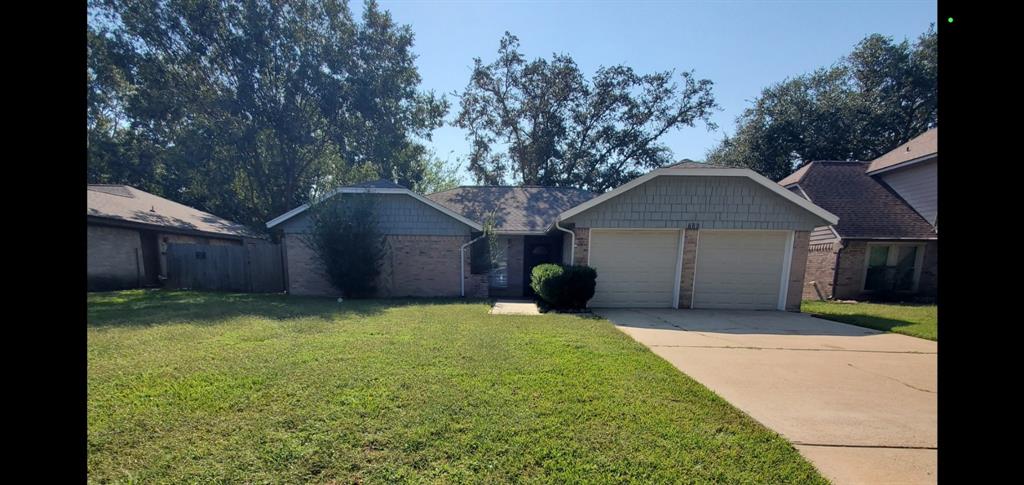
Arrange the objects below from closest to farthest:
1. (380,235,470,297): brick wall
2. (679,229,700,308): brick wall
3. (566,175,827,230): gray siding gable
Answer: (566,175,827,230): gray siding gable < (679,229,700,308): brick wall < (380,235,470,297): brick wall

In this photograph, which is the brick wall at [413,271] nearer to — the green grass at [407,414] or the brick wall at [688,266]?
the green grass at [407,414]

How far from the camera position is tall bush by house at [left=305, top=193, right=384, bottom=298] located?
10.8 metres

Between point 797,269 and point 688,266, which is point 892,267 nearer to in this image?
point 797,269

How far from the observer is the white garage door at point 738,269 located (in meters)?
9.87

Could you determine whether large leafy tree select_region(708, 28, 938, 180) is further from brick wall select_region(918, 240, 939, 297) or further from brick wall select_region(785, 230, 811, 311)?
brick wall select_region(785, 230, 811, 311)

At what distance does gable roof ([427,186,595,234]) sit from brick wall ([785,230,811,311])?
706cm

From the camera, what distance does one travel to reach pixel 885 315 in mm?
9422

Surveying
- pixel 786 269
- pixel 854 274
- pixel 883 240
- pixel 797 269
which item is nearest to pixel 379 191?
pixel 786 269

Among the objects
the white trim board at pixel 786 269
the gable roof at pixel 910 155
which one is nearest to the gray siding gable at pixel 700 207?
the white trim board at pixel 786 269

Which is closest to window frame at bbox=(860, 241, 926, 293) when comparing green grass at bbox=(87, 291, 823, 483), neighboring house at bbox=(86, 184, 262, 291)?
green grass at bbox=(87, 291, 823, 483)

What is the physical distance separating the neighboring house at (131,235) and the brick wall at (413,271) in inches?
259
